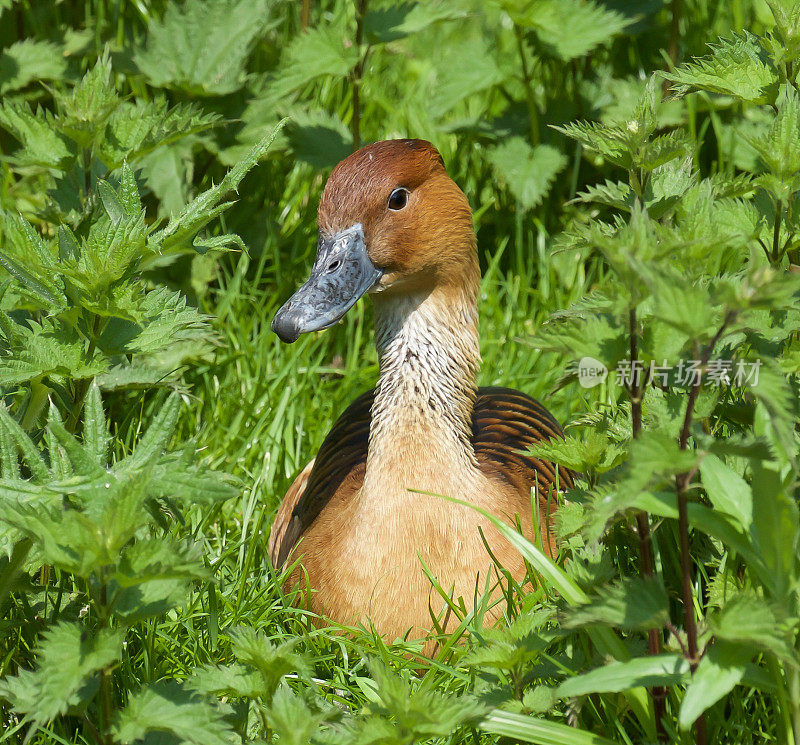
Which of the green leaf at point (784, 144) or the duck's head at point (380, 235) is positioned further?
the duck's head at point (380, 235)

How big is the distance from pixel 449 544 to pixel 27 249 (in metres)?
1.30

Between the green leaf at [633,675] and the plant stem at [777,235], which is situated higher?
the plant stem at [777,235]

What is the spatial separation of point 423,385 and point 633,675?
127 centimetres

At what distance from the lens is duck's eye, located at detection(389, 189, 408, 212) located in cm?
293

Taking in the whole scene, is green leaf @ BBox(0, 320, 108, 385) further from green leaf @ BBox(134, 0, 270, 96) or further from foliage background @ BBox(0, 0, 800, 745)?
green leaf @ BBox(134, 0, 270, 96)

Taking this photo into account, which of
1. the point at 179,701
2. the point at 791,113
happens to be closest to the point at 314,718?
the point at 179,701

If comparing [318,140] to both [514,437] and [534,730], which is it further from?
[534,730]

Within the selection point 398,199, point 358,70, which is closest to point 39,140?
point 398,199

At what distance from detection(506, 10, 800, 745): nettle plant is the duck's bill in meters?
0.75

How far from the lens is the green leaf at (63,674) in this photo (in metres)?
1.74

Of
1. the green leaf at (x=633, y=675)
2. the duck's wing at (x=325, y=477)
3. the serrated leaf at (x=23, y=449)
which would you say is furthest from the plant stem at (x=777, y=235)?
the serrated leaf at (x=23, y=449)

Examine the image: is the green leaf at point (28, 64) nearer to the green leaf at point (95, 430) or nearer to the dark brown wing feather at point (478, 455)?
the dark brown wing feather at point (478, 455)

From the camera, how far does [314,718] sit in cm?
183

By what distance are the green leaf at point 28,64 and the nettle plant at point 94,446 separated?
115 centimetres
